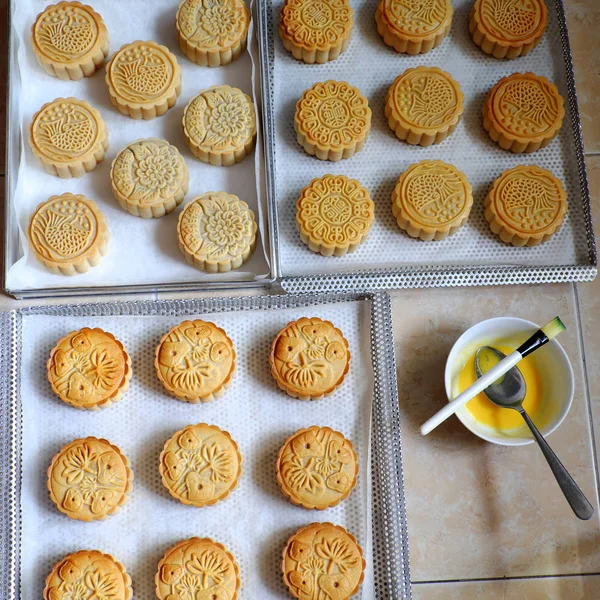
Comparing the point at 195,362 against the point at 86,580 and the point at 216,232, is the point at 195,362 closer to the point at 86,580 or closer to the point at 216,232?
the point at 216,232

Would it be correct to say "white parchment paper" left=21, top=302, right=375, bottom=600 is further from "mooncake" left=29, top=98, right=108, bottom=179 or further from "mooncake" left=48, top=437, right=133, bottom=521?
"mooncake" left=29, top=98, right=108, bottom=179

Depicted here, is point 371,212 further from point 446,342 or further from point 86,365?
point 86,365

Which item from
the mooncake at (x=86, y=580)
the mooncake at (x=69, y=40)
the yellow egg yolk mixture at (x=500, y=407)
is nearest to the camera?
the mooncake at (x=86, y=580)

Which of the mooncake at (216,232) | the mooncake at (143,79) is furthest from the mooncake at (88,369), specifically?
the mooncake at (143,79)

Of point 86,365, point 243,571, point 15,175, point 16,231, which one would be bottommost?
point 243,571

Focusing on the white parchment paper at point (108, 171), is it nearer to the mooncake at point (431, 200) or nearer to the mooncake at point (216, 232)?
the mooncake at point (216, 232)

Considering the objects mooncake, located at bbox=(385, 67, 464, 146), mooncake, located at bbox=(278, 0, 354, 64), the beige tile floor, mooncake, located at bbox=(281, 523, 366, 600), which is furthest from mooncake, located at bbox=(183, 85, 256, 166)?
mooncake, located at bbox=(281, 523, 366, 600)

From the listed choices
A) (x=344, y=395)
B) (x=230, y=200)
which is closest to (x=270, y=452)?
(x=344, y=395)
